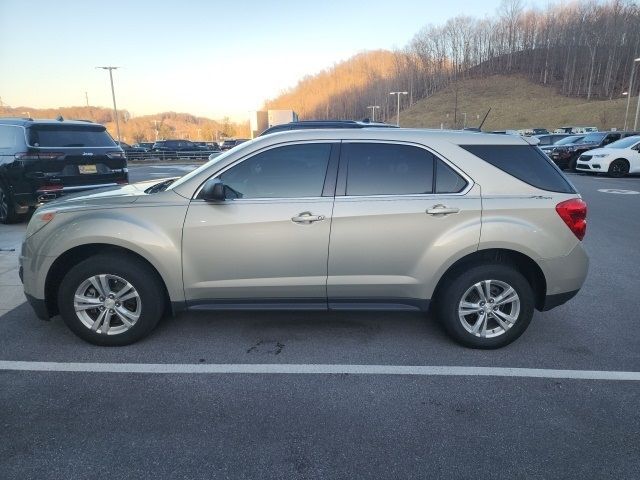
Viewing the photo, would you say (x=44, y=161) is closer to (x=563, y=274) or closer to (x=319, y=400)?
(x=319, y=400)

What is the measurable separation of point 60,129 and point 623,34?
11174 cm

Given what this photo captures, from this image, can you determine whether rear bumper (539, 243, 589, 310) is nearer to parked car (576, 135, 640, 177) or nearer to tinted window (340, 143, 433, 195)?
tinted window (340, 143, 433, 195)

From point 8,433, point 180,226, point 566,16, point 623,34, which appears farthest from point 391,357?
point 566,16

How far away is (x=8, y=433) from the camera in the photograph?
2.56 metres

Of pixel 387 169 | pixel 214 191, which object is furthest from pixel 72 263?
pixel 387 169

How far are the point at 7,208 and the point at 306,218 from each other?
744 centimetres

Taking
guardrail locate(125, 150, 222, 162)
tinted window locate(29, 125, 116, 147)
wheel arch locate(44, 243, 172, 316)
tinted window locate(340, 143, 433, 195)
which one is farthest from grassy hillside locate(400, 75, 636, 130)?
wheel arch locate(44, 243, 172, 316)

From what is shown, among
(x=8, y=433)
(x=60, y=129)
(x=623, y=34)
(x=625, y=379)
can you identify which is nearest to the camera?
(x=8, y=433)

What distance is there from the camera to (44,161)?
24.9ft

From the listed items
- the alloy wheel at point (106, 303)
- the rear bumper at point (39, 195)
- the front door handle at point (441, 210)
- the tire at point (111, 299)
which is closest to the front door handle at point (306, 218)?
the front door handle at point (441, 210)

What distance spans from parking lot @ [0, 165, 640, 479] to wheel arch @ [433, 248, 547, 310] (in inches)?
19.1

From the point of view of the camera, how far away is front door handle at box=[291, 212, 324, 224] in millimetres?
3402

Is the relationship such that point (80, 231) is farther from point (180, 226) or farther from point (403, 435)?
point (403, 435)

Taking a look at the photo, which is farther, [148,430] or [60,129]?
[60,129]
